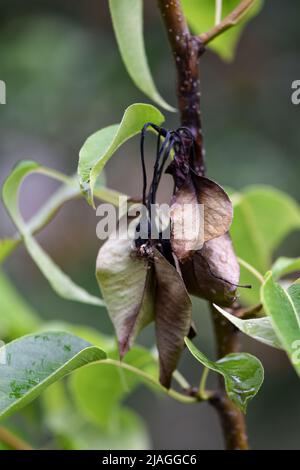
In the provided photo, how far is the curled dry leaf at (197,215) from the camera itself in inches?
19.4

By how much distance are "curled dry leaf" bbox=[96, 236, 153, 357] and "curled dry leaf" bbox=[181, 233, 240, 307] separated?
32mm

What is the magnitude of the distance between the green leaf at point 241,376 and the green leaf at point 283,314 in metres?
0.06

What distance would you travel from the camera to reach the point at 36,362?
53cm

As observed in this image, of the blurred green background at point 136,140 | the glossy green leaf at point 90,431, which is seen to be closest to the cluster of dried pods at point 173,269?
the glossy green leaf at point 90,431

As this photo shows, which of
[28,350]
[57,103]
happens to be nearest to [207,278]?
[28,350]

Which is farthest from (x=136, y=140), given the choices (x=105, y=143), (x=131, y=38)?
(x=105, y=143)

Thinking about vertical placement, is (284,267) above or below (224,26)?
below

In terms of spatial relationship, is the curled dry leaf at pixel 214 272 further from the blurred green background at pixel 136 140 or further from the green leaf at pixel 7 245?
the blurred green background at pixel 136 140

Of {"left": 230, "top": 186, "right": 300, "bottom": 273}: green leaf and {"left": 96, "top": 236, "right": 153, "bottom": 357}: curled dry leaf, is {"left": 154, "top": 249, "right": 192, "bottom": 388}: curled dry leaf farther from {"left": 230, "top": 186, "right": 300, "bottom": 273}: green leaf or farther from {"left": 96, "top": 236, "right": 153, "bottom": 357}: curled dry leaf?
{"left": 230, "top": 186, "right": 300, "bottom": 273}: green leaf

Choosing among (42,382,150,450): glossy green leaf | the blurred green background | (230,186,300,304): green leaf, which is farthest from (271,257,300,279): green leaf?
the blurred green background

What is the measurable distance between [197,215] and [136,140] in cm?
247

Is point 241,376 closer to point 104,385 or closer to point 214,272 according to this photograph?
point 214,272

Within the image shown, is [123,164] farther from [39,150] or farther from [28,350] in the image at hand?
[28,350]

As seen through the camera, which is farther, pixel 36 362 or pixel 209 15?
pixel 209 15
